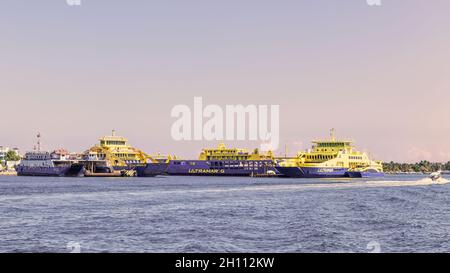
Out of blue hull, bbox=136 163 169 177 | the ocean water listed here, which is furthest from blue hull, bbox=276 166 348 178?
the ocean water

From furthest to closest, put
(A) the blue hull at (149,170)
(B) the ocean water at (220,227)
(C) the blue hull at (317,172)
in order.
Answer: (A) the blue hull at (149,170) < (C) the blue hull at (317,172) < (B) the ocean water at (220,227)

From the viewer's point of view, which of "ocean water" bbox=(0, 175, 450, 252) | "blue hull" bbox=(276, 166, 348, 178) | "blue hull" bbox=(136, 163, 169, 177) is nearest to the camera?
"ocean water" bbox=(0, 175, 450, 252)

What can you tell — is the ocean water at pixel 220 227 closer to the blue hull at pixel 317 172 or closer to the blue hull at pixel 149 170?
the blue hull at pixel 317 172

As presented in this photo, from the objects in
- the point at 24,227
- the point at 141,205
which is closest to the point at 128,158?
the point at 141,205

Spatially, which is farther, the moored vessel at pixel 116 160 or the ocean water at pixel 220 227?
the moored vessel at pixel 116 160

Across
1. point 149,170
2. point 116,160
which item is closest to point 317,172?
point 149,170

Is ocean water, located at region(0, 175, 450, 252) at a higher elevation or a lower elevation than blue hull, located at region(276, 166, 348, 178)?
lower

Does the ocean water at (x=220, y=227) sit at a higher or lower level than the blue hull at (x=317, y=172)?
lower

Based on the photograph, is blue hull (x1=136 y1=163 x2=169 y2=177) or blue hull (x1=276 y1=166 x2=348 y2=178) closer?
blue hull (x1=276 y1=166 x2=348 y2=178)

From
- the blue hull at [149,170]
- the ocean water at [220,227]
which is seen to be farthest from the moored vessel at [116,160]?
the ocean water at [220,227]

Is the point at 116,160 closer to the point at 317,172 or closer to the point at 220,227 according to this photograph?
the point at 317,172

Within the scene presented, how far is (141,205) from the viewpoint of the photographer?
56.8 m

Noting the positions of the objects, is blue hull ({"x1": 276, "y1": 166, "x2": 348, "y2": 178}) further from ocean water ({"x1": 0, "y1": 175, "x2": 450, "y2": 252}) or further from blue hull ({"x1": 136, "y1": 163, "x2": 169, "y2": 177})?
ocean water ({"x1": 0, "y1": 175, "x2": 450, "y2": 252})
